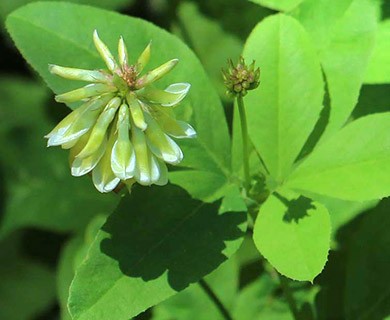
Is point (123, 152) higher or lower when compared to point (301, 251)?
higher

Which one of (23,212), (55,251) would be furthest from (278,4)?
(55,251)

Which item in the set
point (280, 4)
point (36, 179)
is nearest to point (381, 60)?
point (280, 4)

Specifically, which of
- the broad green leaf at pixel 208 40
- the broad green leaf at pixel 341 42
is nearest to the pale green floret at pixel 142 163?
the broad green leaf at pixel 341 42

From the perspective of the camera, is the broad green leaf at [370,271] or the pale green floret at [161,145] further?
the broad green leaf at [370,271]

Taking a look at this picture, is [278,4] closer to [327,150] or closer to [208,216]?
[327,150]

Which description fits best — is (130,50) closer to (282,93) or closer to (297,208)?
(282,93)

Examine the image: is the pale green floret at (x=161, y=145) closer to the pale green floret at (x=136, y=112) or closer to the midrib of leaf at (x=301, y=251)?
the pale green floret at (x=136, y=112)
